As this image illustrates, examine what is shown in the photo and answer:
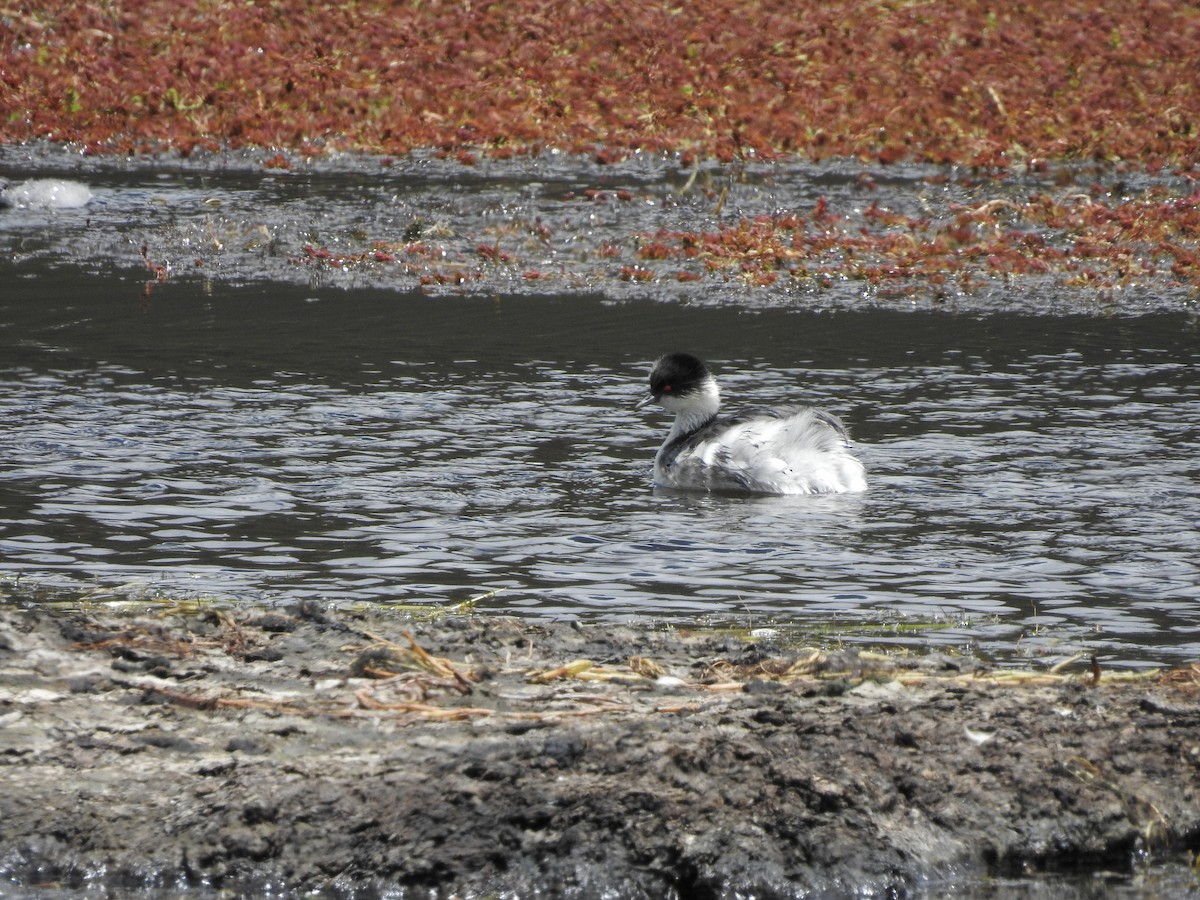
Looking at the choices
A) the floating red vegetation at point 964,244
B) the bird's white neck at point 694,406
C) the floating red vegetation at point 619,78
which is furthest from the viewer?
the floating red vegetation at point 619,78

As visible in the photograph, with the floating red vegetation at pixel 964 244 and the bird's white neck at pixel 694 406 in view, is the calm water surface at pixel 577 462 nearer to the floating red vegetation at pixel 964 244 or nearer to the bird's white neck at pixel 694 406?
the bird's white neck at pixel 694 406

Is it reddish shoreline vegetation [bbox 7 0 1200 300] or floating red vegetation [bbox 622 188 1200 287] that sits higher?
reddish shoreline vegetation [bbox 7 0 1200 300]

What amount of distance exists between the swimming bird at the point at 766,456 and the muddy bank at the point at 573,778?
14.8 feet

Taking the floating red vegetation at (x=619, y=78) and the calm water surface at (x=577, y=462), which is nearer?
the calm water surface at (x=577, y=462)

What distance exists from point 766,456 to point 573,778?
6108 mm

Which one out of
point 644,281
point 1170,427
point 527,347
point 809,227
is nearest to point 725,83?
point 809,227

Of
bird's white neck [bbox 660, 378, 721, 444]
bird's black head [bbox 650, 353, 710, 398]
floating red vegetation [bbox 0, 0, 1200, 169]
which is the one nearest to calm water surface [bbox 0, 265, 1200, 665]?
bird's white neck [bbox 660, 378, 721, 444]

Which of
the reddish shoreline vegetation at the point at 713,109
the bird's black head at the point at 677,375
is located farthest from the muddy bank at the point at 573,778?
the reddish shoreline vegetation at the point at 713,109

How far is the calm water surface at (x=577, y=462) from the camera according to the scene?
30.3 feet

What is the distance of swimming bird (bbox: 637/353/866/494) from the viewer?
11.7 m

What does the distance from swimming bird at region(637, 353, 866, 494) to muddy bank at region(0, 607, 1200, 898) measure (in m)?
4.50

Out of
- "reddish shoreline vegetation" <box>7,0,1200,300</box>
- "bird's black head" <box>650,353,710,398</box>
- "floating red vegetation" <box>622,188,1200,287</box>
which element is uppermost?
"reddish shoreline vegetation" <box>7,0,1200,300</box>

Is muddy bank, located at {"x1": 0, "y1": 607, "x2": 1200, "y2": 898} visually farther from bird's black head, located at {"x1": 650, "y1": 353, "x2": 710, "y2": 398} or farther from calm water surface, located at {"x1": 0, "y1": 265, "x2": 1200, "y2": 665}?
bird's black head, located at {"x1": 650, "y1": 353, "x2": 710, "y2": 398}

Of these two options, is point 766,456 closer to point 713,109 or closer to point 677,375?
point 677,375
